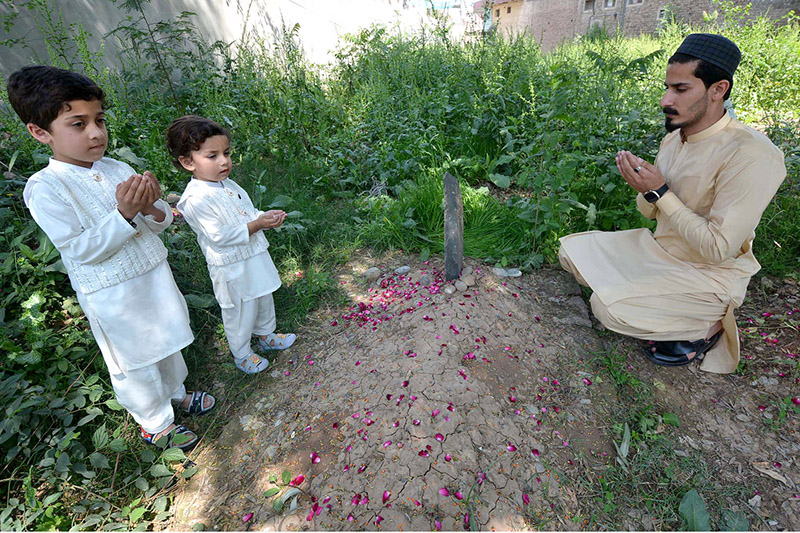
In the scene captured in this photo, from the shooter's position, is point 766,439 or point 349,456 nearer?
point 349,456

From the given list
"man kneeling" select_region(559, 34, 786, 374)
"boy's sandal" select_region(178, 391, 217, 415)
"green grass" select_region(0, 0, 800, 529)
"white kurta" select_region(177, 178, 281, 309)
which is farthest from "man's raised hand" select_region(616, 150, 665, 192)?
"boy's sandal" select_region(178, 391, 217, 415)

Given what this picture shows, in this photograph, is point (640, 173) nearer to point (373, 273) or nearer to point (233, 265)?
point (373, 273)

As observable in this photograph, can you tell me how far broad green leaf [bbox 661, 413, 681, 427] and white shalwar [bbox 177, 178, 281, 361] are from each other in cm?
220

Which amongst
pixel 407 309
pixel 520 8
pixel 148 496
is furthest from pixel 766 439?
pixel 520 8

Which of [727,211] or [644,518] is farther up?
[727,211]

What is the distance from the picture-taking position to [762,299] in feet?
8.97

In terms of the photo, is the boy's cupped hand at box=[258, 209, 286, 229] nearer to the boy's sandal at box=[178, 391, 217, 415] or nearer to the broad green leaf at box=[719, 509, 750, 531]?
the boy's sandal at box=[178, 391, 217, 415]

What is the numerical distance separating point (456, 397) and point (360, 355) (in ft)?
2.23

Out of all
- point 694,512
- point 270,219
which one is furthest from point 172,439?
point 694,512

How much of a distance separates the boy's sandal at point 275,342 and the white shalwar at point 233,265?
6.4 inches

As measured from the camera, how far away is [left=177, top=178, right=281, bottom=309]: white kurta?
6.67ft

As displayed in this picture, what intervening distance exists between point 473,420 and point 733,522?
110cm

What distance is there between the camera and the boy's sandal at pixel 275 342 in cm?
258

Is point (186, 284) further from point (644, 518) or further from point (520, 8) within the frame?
point (520, 8)
